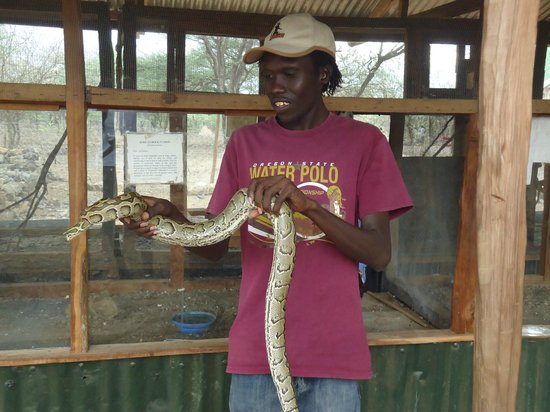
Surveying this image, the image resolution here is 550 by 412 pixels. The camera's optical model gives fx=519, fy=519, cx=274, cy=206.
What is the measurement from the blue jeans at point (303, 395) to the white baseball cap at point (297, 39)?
1.28 meters

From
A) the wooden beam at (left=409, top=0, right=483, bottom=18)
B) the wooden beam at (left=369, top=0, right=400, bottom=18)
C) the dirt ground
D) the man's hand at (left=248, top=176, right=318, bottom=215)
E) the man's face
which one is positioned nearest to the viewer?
the man's hand at (left=248, top=176, right=318, bottom=215)

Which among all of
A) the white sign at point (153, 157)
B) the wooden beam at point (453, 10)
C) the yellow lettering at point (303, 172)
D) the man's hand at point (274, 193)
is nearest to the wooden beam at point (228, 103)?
the white sign at point (153, 157)

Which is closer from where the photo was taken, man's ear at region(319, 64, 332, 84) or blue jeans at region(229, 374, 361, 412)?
blue jeans at region(229, 374, 361, 412)

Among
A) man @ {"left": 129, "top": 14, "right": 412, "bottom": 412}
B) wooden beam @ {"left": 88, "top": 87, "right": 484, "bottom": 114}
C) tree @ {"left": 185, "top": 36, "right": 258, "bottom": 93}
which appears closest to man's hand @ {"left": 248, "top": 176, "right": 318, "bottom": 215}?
man @ {"left": 129, "top": 14, "right": 412, "bottom": 412}

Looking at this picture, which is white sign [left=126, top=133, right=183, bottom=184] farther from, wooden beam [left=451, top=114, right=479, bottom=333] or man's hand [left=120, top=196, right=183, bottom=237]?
wooden beam [left=451, top=114, right=479, bottom=333]

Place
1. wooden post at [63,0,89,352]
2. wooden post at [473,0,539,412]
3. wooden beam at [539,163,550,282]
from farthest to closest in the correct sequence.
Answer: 1. wooden beam at [539,163,550,282]
2. wooden post at [63,0,89,352]
3. wooden post at [473,0,539,412]

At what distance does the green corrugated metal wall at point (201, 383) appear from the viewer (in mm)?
3092

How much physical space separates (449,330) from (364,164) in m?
2.13

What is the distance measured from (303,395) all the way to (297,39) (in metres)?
1.40

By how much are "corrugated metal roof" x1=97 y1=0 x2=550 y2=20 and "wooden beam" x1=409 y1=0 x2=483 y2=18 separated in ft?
0.14

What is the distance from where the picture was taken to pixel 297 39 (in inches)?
81.0

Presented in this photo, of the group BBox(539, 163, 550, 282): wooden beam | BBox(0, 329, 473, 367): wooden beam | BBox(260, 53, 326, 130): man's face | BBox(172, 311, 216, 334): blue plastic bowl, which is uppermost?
BBox(260, 53, 326, 130): man's face

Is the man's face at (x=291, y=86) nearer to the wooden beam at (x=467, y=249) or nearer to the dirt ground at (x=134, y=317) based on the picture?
the wooden beam at (x=467, y=249)

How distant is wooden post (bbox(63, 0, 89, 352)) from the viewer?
9.78ft
